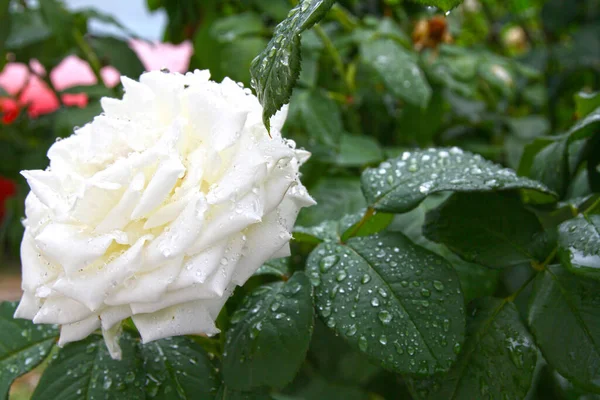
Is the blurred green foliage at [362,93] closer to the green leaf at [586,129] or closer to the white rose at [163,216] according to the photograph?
the green leaf at [586,129]

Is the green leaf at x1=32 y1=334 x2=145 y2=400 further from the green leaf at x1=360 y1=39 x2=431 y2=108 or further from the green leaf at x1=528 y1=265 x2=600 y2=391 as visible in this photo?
the green leaf at x1=360 y1=39 x2=431 y2=108

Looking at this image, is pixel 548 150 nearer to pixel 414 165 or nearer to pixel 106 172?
pixel 414 165

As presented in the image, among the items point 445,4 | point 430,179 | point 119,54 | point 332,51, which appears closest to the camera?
point 445,4

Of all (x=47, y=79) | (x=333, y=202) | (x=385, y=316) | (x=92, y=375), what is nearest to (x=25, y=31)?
(x=47, y=79)

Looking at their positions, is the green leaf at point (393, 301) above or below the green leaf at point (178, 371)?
above

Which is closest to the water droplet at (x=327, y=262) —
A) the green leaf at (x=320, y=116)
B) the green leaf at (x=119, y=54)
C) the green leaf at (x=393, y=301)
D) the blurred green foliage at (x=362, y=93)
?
the green leaf at (x=393, y=301)

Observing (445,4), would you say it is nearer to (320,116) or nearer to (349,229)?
(349,229)
